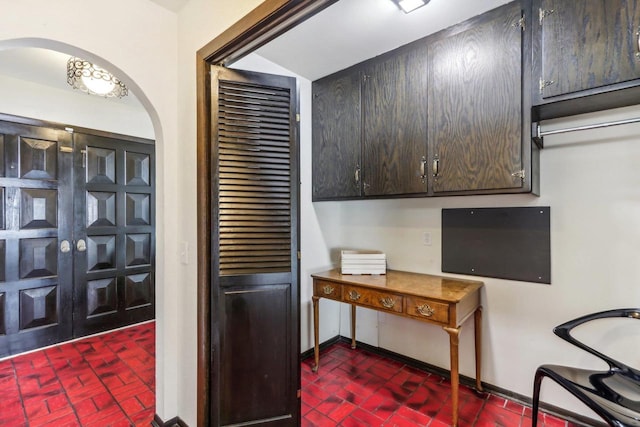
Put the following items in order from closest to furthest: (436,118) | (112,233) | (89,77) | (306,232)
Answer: (436,118), (89,77), (306,232), (112,233)

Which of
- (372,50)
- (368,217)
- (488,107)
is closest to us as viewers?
(488,107)

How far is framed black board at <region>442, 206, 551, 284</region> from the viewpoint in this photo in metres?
2.01

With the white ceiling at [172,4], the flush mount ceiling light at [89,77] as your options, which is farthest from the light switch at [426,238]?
the flush mount ceiling light at [89,77]

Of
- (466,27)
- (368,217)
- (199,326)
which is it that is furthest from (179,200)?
(466,27)

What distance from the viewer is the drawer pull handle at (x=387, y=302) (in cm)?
210

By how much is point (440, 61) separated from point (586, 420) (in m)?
2.46

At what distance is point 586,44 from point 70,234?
435 centimetres

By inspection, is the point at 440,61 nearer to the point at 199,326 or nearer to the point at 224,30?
the point at 224,30

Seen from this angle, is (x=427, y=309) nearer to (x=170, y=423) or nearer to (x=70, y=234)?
(x=170, y=423)

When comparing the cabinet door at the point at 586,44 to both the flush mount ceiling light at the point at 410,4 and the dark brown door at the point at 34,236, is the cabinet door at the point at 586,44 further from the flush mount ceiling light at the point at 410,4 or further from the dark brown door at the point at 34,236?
the dark brown door at the point at 34,236

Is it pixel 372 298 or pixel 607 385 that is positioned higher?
pixel 372 298

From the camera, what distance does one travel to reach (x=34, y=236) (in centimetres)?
288

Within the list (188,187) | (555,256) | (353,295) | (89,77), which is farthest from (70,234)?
(555,256)

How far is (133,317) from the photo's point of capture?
354 cm
